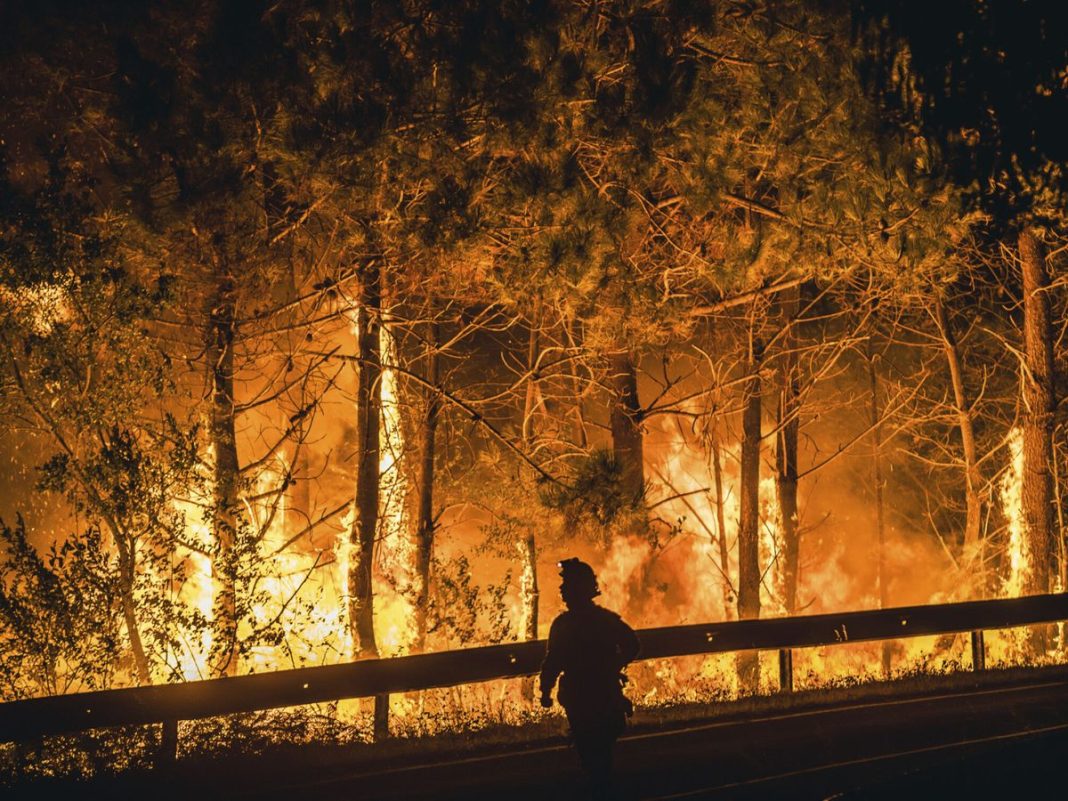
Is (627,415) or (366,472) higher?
(627,415)

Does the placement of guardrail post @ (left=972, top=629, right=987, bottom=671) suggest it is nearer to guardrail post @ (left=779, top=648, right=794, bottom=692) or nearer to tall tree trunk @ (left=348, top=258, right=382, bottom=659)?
guardrail post @ (left=779, top=648, right=794, bottom=692)

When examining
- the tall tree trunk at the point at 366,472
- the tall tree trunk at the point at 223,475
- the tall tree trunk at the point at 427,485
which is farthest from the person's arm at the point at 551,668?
the tall tree trunk at the point at 427,485

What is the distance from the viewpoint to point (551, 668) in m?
7.55

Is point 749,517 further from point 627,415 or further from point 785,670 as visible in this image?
point 785,670

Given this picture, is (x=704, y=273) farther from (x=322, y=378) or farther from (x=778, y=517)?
(x=778, y=517)

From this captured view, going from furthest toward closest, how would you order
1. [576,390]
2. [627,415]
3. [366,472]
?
[576,390], [627,415], [366,472]

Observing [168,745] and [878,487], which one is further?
[878,487]

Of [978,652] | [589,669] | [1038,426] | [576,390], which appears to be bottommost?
[978,652]

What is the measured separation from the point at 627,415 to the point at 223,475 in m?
9.49

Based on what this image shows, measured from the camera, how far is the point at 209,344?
15180 mm

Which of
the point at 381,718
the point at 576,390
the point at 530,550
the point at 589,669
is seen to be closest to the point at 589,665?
the point at 589,669

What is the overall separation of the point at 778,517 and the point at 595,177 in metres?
13.0

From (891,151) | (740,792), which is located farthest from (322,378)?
(740,792)

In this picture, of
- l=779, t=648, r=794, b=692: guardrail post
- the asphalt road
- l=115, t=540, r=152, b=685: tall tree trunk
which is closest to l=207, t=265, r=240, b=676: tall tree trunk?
l=115, t=540, r=152, b=685: tall tree trunk
